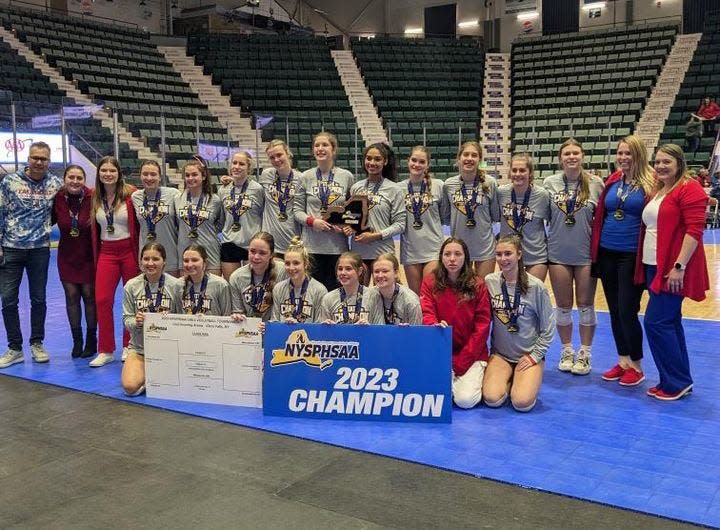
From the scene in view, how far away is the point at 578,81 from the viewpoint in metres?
20.8

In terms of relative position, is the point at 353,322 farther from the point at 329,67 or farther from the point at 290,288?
the point at 329,67

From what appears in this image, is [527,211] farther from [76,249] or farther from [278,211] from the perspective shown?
[76,249]

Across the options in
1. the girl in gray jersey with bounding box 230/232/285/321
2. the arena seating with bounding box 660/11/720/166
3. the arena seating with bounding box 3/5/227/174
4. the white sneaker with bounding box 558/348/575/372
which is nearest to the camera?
the girl in gray jersey with bounding box 230/232/285/321

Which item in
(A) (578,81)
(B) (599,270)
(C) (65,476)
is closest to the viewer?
(C) (65,476)

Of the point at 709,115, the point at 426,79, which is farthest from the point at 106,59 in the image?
the point at 709,115

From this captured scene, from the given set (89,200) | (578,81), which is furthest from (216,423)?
Result: (578,81)

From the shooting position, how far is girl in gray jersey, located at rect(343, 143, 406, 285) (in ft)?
13.6

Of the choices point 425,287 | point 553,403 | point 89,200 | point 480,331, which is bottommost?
point 553,403

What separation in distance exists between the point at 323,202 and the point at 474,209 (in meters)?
0.97

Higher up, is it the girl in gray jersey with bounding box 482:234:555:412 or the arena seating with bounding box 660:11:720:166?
the arena seating with bounding box 660:11:720:166

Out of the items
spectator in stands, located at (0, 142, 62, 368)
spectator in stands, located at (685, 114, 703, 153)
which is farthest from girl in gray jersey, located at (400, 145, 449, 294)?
spectator in stands, located at (685, 114, 703, 153)

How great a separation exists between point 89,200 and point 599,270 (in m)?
3.45

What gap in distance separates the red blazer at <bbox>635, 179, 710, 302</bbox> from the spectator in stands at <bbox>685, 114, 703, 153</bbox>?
1446cm

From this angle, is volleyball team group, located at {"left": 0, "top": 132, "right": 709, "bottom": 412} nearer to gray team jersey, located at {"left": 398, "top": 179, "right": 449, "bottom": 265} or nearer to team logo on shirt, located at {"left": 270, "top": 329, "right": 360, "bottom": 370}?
gray team jersey, located at {"left": 398, "top": 179, "right": 449, "bottom": 265}
